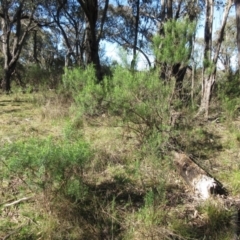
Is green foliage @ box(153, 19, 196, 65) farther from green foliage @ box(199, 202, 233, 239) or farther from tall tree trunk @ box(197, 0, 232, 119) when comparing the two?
green foliage @ box(199, 202, 233, 239)

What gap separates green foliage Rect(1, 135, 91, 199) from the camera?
9.38 ft

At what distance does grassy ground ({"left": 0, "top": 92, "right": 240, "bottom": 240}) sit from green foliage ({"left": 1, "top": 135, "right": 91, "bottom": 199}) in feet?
0.23

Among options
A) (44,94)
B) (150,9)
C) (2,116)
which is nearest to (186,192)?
(2,116)

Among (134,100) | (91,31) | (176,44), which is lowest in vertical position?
(134,100)

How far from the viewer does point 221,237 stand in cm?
299

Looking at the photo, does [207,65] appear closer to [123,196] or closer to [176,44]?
[176,44]

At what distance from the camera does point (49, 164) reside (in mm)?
2932

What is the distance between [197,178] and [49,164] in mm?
2000

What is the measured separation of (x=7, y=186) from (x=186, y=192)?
7.42ft

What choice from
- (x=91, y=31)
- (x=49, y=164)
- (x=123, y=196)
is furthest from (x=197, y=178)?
(x=91, y=31)

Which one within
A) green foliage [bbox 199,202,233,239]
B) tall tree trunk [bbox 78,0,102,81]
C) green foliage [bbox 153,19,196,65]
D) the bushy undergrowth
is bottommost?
green foliage [bbox 199,202,233,239]

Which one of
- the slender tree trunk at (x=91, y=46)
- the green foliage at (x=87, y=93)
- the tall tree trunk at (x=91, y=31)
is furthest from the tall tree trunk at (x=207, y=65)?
the slender tree trunk at (x=91, y=46)

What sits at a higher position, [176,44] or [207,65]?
[176,44]

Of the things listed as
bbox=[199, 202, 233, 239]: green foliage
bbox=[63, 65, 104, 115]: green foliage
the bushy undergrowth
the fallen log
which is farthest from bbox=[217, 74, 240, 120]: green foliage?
bbox=[199, 202, 233, 239]: green foliage
